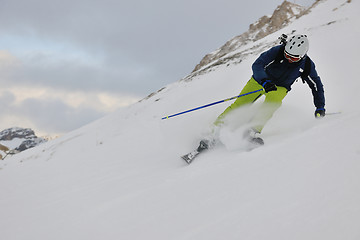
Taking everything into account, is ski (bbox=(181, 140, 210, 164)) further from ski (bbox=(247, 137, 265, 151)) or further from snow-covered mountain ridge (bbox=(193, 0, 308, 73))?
snow-covered mountain ridge (bbox=(193, 0, 308, 73))

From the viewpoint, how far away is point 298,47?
3938 millimetres

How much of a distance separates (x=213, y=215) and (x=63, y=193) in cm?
325

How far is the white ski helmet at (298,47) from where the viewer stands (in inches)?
154

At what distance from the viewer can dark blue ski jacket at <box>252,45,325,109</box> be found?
430cm

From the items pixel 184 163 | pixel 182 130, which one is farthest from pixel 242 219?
pixel 182 130

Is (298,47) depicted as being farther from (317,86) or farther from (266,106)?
(266,106)

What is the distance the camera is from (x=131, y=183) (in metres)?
3.95

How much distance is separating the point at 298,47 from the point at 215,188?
2822mm

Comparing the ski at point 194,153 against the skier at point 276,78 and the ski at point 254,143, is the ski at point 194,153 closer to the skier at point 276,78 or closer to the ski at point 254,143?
the skier at point 276,78

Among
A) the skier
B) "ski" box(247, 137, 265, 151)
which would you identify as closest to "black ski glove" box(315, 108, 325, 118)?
the skier

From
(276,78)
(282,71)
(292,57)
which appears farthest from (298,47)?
(276,78)

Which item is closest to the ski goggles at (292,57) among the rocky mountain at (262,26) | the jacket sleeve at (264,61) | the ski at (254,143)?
the jacket sleeve at (264,61)

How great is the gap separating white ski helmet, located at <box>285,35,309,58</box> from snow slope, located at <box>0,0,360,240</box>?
49.4 inches

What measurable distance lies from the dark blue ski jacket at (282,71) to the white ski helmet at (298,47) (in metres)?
0.28
